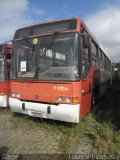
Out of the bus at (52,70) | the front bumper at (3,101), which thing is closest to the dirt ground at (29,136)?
the bus at (52,70)

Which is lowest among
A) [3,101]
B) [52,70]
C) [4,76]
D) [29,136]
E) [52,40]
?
[29,136]

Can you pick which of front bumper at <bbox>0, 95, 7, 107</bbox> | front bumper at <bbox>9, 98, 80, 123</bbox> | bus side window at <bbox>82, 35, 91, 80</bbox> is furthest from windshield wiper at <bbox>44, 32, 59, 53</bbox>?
front bumper at <bbox>0, 95, 7, 107</bbox>

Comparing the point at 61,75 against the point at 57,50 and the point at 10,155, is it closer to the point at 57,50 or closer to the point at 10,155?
the point at 57,50

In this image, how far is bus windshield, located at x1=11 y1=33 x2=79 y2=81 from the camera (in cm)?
569

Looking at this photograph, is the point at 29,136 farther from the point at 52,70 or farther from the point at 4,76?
the point at 4,76

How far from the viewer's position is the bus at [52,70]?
566 cm

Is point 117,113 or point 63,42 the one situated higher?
point 63,42

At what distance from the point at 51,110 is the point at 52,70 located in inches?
42.1

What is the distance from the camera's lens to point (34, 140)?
5.40m

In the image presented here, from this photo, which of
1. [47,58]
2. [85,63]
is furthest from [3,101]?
[85,63]

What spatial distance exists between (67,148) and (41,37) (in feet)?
10.3

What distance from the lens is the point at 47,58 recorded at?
6.03 m

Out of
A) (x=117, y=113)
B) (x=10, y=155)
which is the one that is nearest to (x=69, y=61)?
(x=10, y=155)

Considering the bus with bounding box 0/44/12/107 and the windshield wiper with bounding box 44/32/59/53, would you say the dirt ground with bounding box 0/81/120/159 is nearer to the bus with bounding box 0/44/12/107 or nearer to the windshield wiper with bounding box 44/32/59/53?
the bus with bounding box 0/44/12/107
